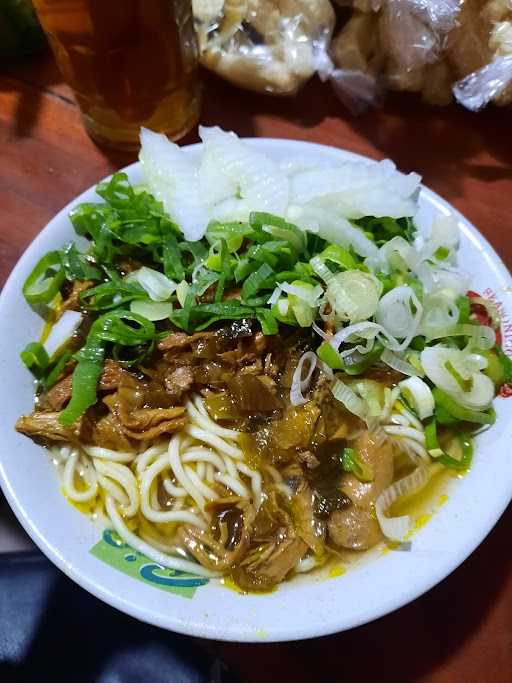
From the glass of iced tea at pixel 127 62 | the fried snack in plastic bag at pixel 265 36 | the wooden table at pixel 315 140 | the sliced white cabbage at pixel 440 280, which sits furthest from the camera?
the fried snack in plastic bag at pixel 265 36

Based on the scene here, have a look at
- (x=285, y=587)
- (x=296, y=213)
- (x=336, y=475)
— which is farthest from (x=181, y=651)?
(x=296, y=213)

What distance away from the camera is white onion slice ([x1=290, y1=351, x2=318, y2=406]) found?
5.56 feet

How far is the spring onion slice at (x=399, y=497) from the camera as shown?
5.29 ft

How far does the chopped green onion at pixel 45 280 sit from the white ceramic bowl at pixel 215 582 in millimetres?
33

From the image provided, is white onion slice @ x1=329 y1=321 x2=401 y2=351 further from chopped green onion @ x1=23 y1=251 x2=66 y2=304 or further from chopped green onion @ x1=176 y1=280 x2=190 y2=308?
chopped green onion @ x1=23 y1=251 x2=66 y2=304

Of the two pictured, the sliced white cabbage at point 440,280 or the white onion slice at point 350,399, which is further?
the sliced white cabbage at point 440,280

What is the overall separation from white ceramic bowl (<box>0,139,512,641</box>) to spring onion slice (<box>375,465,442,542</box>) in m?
0.04

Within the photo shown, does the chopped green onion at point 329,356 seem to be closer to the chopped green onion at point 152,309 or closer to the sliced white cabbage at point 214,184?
the chopped green onion at point 152,309

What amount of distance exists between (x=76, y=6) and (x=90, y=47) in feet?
0.48

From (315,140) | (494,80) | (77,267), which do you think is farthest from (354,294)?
(494,80)

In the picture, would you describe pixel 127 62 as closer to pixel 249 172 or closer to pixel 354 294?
pixel 249 172

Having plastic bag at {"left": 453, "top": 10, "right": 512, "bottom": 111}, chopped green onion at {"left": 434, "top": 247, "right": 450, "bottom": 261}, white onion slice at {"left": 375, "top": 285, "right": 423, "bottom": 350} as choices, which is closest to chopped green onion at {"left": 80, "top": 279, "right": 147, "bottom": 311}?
→ white onion slice at {"left": 375, "top": 285, "right": 423, "bottom": 350}

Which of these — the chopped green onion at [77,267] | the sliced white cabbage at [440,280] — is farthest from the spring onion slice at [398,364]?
the chopped green onion at [77,267]

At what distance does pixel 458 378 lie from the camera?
1.69 metres
